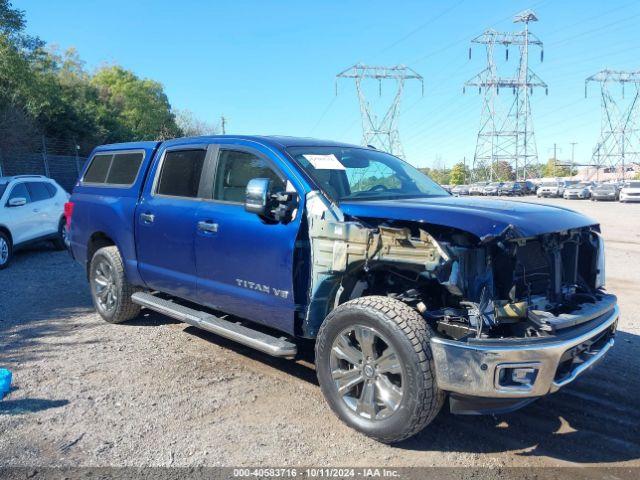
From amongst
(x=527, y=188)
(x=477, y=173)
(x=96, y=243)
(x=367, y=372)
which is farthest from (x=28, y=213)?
(x=477, y=173)

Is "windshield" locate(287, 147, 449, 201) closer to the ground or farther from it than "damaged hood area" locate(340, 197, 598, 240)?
farther from it

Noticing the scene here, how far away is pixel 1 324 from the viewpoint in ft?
20.4

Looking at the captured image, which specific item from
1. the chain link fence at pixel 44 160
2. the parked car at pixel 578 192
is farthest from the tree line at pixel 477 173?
the chain link fence at pixel 44 160

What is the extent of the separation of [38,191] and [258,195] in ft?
30.3

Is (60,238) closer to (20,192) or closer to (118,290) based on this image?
(20,192)

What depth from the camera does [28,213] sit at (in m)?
10.8

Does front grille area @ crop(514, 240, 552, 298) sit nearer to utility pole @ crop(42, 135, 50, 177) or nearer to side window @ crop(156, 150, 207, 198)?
side window @ crop(156, 150, 207, 198)

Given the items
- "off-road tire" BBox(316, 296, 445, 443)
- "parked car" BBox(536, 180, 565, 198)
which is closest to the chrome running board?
"off-road tire" BBox(316, 296, 445, 443)

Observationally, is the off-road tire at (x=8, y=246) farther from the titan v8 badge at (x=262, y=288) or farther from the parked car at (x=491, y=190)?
the parked car at (x=491, y=190)

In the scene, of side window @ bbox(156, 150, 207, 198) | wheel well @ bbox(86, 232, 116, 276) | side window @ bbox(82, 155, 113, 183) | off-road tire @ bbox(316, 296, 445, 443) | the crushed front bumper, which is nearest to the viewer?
the crushed front bumper

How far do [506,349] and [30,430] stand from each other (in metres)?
3.17

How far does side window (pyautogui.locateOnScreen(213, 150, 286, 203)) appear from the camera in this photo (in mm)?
4488

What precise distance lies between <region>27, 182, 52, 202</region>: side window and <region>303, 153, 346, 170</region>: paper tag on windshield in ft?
28.9

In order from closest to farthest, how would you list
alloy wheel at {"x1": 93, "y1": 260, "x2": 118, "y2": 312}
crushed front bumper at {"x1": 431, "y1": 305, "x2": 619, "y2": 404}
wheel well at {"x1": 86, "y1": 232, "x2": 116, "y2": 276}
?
crushed front bumper at {"x1": 431, "y1": 305, "x2": 619, "y2": 404}, alloy wheel at {"x1": 93, "y1": 260, "x2": 118, "y2": 312}, wheel well at {"x1": 86, "y1": 232, "x2": 116, "y2": 276}
